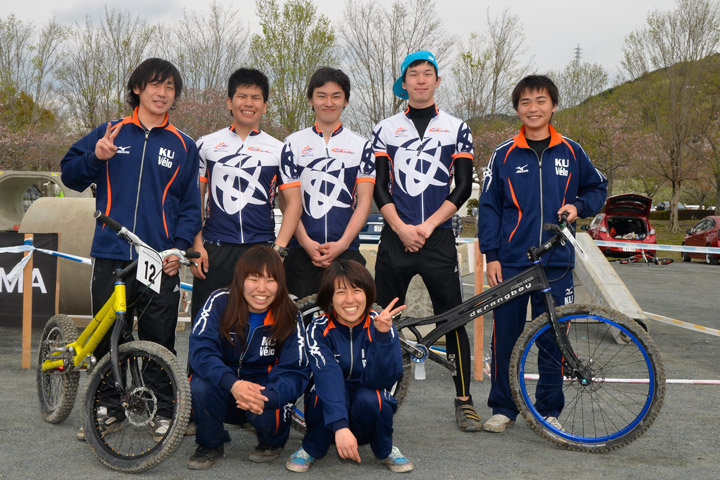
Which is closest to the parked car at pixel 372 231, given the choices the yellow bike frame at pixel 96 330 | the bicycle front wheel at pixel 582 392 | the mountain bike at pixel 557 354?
the bicycle front wheel at pixel 582 392

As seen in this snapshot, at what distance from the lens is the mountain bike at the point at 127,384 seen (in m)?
3.26

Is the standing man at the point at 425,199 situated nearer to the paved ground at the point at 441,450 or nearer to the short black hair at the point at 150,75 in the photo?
A: the paved ground at the point at 441,450

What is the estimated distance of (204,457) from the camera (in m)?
3.43

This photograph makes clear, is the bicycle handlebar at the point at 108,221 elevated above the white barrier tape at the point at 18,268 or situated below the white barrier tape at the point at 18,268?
above

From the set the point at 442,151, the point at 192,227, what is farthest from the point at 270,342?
the point at 442,151

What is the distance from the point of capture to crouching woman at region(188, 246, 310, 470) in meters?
3.37

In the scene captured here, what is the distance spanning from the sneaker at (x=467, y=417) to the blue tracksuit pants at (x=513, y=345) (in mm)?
144

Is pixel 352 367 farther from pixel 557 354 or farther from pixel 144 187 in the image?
pixel 144 187

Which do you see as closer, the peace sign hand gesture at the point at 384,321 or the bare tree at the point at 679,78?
the peace sign hand gesture at the point at 384,321

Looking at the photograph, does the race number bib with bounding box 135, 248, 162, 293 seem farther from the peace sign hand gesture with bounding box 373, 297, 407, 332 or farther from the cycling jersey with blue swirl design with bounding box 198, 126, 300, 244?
the peace sign hand gesture with bounding box 373, 297, 407, 332

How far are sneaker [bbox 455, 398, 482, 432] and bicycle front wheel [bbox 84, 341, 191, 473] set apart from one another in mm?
1733

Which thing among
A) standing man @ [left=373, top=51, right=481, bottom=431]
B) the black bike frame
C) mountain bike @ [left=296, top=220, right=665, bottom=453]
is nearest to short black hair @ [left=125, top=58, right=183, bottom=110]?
standing man @ [left=373, top=51, right=481, bottom=431]

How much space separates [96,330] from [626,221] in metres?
18.9

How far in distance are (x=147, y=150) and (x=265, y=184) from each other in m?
0.71
